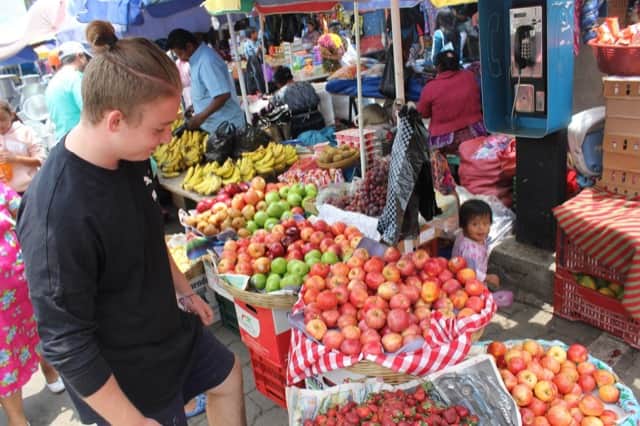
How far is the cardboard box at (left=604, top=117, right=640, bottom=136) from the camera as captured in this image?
10.7ft

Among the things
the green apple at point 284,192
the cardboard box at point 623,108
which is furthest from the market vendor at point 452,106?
the cardboard box at point 623,108

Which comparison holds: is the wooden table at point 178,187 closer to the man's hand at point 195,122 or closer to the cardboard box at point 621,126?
the man's hand at point 195,122

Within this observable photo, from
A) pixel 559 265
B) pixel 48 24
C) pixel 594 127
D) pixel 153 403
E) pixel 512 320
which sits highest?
pixel 48 24

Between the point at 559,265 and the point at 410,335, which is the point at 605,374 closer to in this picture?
the point at 410,335

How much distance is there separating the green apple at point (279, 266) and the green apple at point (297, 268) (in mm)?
57

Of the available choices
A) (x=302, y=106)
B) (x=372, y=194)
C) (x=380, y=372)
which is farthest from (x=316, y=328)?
(x=302, y=106)

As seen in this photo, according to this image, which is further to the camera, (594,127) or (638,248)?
(594,127)

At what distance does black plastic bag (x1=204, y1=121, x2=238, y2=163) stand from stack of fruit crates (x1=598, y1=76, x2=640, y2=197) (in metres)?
3.71

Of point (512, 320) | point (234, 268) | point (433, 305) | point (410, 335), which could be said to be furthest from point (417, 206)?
point (512, 320)

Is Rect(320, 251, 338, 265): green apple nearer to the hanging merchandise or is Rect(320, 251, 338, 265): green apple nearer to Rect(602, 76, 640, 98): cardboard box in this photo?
the hanging merchandise

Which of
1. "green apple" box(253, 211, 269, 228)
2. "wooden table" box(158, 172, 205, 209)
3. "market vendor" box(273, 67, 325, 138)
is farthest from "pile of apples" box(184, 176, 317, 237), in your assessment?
"market vendor" box(273, 67, 325, 138)

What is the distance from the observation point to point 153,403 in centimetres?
203

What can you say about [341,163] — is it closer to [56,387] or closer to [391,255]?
[391,255]

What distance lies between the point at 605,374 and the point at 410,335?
869 mm
